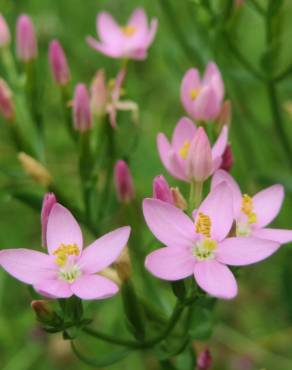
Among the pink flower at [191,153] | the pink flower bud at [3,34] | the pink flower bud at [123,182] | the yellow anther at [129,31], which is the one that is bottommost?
the pink flower bud at [123,182]

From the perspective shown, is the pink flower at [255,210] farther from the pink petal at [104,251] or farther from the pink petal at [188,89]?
the pink petal at [188,89]

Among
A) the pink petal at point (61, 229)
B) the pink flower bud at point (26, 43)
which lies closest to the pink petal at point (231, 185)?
the pink petal at point (61, 229)

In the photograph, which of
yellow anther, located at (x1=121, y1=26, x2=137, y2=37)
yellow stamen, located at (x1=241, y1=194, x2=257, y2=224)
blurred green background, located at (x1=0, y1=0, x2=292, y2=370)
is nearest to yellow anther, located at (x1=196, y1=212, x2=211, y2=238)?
yellow stamen, located at (x1=241, y1=194, x2=257, y2=224)

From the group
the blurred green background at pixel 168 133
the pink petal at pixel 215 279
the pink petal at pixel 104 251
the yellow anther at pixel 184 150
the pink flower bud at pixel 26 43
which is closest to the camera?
the pink petal at pixel 215 279

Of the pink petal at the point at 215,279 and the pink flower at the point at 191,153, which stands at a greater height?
the pink flower at the point at 191,153

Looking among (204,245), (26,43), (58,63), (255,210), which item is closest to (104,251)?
(204,245)

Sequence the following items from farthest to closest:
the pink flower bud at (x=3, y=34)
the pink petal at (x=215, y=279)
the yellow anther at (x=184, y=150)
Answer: the pink flower bud at (x=3, y=34) < the yellow anther at (x=184, y=150) < the pink petal at (x=215, y=279)

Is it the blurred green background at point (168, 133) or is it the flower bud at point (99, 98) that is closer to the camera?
the flower bud at point (99, 98)

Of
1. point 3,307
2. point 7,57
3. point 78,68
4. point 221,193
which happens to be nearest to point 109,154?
point 7,57
